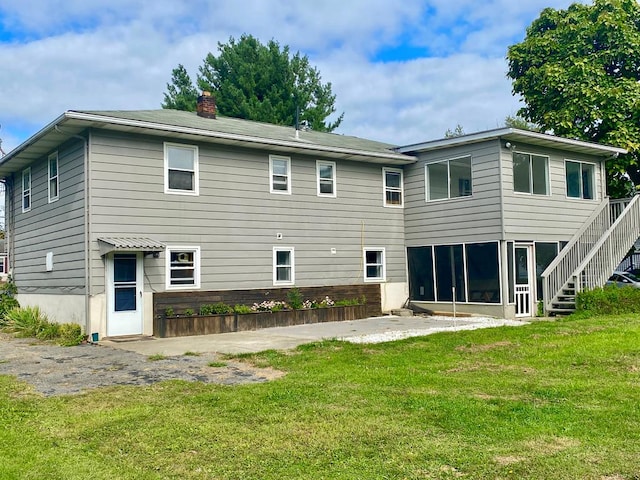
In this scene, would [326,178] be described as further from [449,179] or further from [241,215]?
[449,179]

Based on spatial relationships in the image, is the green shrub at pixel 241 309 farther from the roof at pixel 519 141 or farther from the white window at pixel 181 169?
the roof at pixel 519 141

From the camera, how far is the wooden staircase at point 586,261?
16.4 metres

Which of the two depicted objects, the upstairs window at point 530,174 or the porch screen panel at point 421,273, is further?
the porch screen panel at point 421,273

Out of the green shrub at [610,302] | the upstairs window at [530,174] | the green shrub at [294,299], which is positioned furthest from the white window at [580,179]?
the green shrub at [294,299]

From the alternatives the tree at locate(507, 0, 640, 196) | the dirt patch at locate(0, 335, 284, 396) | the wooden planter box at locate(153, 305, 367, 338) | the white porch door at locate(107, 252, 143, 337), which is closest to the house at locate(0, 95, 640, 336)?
the white porch door at locate(107, 252, 143, 337)

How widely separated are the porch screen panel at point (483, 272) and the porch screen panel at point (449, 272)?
0.28m

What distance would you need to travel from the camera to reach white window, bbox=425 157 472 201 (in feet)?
57.8

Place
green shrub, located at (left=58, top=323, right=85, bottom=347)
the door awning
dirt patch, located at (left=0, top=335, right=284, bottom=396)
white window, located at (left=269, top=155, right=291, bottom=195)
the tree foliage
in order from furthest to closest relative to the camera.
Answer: the tree foliage → white window, located at (left=269, top=155, right=291, bottom=195) → the door awning → green shrub, located at (left=58, top=323, right=85, bottom=347) → dirt patch, located at (left=0, top=335, right=284, bottom=396)

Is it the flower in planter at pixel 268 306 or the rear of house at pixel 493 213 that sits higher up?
the rear of house at pixel 493 213

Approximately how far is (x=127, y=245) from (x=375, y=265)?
814cm

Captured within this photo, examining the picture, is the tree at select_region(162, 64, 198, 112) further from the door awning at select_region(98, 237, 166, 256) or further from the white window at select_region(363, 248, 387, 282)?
the door awning at select_region(98, 237, 166, 256)

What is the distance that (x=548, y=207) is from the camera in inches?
711

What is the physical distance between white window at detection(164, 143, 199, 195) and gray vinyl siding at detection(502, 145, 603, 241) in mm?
8199

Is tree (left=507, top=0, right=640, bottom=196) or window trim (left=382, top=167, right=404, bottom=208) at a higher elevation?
tree (left=507, top=0, right=640, bottom=196)
